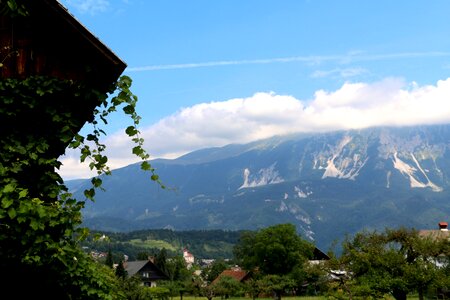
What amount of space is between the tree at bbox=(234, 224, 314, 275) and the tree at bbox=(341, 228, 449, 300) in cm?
6015

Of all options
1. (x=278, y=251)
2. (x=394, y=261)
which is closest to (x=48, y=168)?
(x=394, y=261)

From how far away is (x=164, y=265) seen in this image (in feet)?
562

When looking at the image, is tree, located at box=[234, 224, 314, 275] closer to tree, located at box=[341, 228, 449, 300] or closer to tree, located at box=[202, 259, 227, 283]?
tree, located at box=[202, 259, 227, 283]

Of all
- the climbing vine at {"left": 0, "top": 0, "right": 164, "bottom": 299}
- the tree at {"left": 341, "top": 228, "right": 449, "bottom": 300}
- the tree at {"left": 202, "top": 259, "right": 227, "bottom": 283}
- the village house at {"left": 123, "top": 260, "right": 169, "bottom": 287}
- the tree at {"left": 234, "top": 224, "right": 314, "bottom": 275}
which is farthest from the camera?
the village house at {"left": 123, "top": 260, "right": 169, "bottom": 287}

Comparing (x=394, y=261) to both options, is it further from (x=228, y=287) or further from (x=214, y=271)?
(x=214, y=271)

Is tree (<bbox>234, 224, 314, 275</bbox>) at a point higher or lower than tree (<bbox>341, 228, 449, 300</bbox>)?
lower

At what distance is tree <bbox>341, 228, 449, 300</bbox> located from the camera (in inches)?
1352

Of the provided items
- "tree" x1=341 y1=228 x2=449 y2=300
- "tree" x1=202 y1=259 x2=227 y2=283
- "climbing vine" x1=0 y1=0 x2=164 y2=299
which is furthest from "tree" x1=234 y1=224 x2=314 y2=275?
"climbing vine" x1=0 y1=0 x2=164 y2=299

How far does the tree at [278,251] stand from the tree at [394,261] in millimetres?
60149

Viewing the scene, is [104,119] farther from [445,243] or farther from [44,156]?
[445,243]

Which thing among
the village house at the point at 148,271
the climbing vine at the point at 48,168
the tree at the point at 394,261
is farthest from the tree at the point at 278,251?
the climbing vine at the point at 48,168

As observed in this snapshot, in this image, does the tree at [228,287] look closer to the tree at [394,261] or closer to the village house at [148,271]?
the tree at [394,261]

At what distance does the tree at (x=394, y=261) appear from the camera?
34.3 metres

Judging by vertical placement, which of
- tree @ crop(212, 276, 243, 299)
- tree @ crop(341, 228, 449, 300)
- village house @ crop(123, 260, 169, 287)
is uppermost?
tree @ crop(341, 228, 449, 300)
